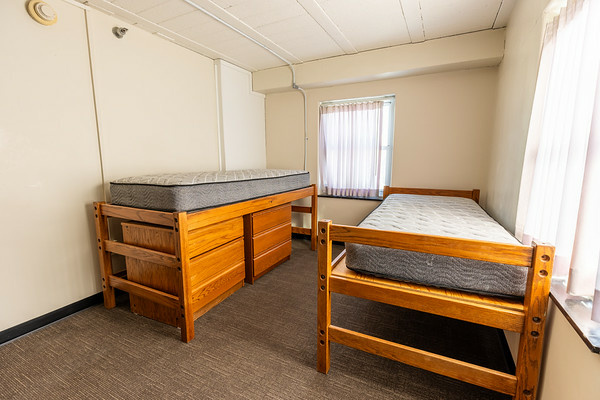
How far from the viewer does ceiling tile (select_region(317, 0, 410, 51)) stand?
74.7 inches

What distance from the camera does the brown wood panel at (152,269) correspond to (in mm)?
1601

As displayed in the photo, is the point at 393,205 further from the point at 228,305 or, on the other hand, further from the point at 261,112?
the point at 261,112

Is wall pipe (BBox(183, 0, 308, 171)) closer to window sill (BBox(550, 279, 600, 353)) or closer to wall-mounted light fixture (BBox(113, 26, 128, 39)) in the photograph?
wall-mounted light fixture (BBox(113, 26, 128, 39))

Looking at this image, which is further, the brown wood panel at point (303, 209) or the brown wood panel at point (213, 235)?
the brown wood panel at point (303, 209)

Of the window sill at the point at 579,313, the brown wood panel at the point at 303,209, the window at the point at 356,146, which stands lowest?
the brown wood panel at the point at 303,209

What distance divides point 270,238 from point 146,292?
3.56 feet

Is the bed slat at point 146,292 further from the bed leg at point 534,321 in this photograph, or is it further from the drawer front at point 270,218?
the bed leg at point 534,321

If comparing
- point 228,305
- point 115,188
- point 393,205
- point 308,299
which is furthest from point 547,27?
point 115,188

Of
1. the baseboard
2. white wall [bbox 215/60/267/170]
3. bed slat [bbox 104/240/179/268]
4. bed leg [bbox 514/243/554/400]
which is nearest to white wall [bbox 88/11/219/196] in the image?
white wall [bbox 215/60/267/170]

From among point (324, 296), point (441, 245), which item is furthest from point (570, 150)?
point (324, 296)

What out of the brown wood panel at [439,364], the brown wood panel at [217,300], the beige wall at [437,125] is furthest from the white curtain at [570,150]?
the brown wood panel at [217,300]

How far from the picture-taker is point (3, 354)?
1440mm

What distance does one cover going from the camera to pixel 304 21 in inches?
83.7

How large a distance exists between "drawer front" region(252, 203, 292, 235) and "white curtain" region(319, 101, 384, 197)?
35.7 inches
